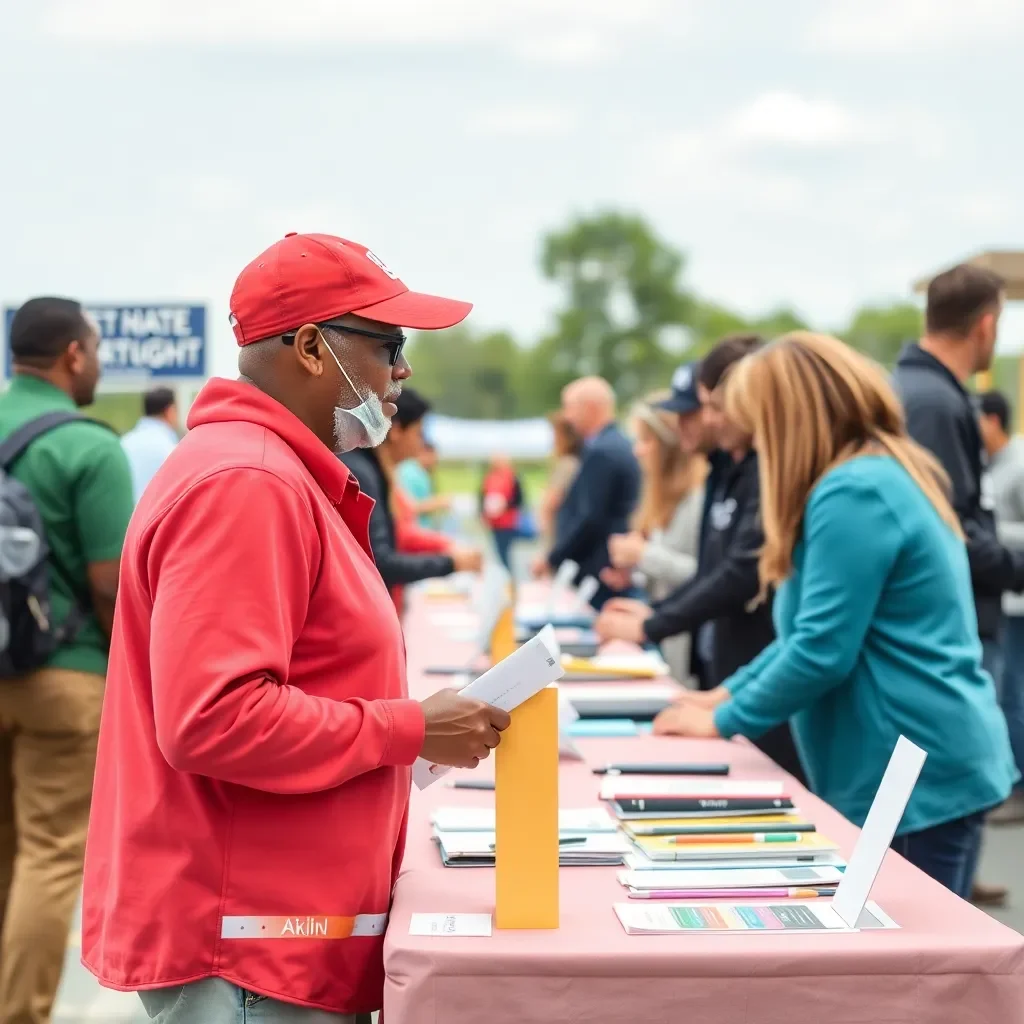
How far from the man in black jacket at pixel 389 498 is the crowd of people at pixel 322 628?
3 centimetres

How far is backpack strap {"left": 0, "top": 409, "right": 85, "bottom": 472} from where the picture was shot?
120 inches

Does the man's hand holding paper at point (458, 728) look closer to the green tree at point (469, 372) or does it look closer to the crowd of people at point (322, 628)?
the crowd of people at point (322, 628)

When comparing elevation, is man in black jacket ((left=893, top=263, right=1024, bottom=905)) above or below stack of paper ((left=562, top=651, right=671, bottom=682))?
above

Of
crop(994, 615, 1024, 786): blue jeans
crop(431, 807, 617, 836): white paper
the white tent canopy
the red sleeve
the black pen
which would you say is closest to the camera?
the red sleeve

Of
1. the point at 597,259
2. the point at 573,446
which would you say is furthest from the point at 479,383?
the point at 573,446

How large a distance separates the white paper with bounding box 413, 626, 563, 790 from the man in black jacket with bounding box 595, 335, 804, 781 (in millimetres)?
1752

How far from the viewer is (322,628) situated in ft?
5.01

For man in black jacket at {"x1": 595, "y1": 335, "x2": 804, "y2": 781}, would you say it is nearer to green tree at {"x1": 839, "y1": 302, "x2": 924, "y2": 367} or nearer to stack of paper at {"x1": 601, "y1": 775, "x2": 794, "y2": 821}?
stack of paper at {"x1": 601, "y1": 775, "x2": 794, "y2": 821}

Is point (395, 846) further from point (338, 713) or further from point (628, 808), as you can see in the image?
point (628, 808)

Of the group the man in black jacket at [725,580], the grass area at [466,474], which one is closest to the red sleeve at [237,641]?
the man in black jacket at [725,580]

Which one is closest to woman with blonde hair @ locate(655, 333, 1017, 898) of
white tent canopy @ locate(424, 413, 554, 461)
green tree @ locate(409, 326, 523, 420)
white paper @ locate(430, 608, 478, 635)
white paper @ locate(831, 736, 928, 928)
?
white paper @ locate(831, 736, 928, 928)

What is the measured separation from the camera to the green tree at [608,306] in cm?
5931

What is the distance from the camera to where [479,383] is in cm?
5525

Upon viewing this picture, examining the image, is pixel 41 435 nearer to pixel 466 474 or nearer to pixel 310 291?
pixel 310 291
